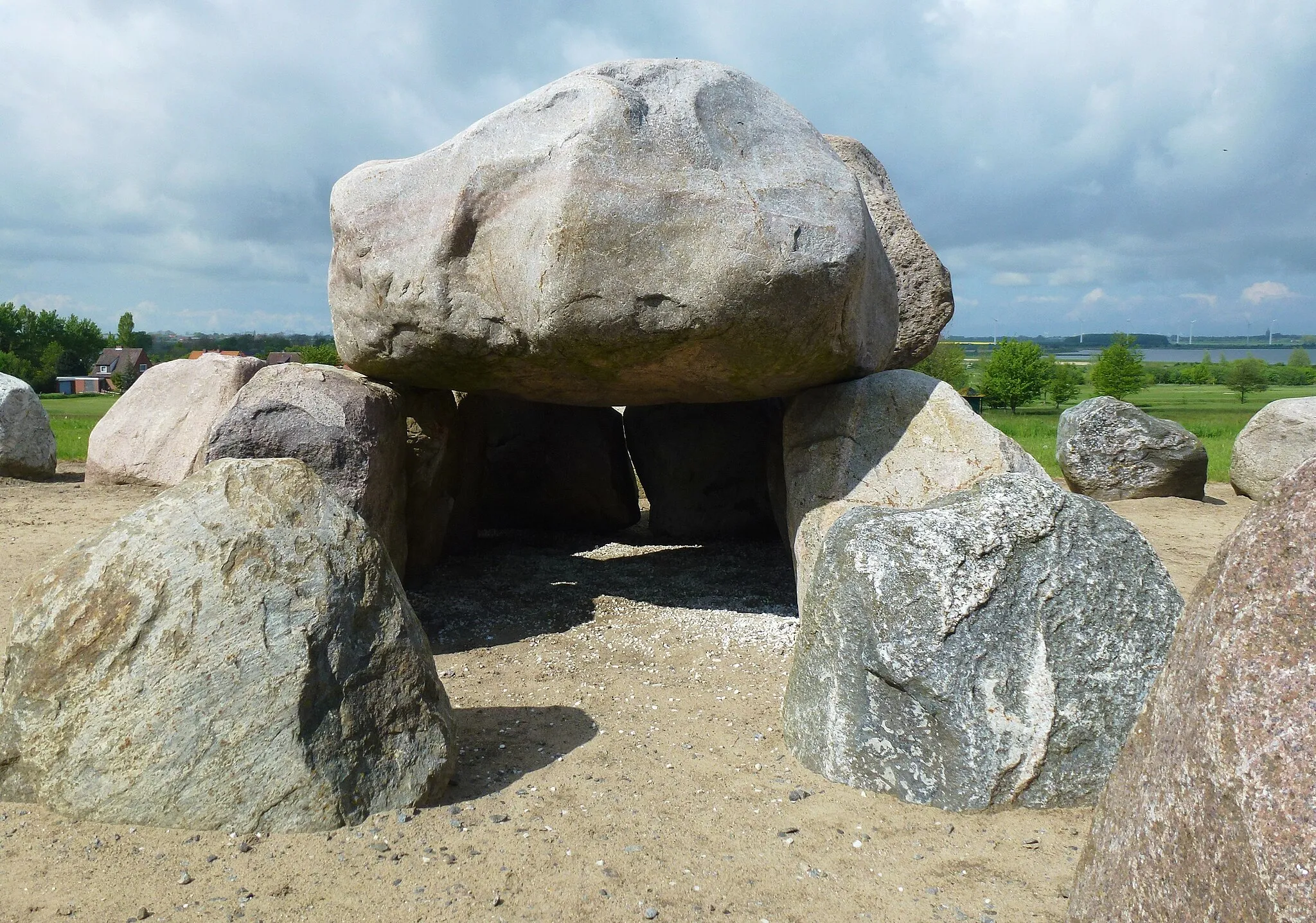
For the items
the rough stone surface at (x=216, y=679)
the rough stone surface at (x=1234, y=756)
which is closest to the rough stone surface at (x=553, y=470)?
the rough stone surface at (x=216, y=679)

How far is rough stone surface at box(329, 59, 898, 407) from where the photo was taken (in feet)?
15.0

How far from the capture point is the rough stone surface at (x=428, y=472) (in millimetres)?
5918

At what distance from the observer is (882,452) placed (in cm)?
518

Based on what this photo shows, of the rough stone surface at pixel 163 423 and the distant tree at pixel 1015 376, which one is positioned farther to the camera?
the distant tree at pixel 1015 376

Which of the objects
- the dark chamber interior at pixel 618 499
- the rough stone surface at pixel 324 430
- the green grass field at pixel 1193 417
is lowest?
the green grass field at pixel 1193 417

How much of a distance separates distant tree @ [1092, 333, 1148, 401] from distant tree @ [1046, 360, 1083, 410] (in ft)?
9.72

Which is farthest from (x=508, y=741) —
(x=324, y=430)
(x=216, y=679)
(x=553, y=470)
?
(x=553, y=470)

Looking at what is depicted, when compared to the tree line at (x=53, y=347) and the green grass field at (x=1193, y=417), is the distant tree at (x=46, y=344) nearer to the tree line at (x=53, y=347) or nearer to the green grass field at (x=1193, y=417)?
the tree line at (x=53, y=347)

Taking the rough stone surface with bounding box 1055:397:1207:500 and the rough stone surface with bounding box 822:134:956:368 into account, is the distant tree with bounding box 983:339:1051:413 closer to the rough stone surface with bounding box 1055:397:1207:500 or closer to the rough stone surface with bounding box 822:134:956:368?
the rough stone surface with bounding box 1055:397:1207:500

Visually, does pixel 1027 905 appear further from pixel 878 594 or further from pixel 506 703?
pixel 506 703

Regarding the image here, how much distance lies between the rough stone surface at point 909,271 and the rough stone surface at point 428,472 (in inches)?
123

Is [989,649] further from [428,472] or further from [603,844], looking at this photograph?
[428,472]

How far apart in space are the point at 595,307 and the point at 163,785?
260cm

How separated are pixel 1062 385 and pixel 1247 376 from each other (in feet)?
17.4
